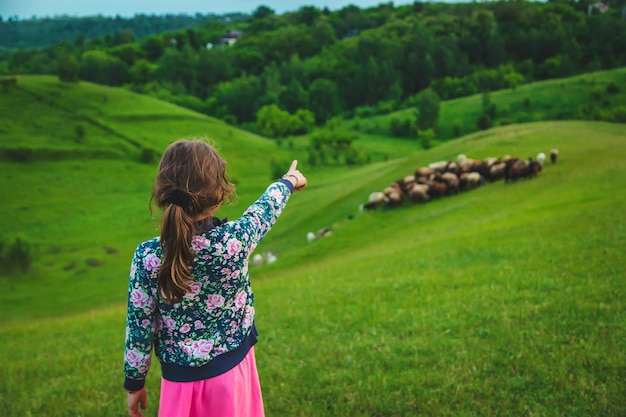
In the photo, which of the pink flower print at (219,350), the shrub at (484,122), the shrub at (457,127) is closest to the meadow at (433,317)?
the pink flower print at (219,350)

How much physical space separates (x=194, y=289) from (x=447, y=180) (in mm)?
24014

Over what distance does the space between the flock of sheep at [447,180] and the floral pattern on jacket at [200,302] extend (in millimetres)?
22724

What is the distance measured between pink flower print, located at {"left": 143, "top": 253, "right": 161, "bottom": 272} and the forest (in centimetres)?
7640

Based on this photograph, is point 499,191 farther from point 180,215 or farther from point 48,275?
point 48,275

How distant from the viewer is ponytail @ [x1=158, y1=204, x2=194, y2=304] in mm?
3303

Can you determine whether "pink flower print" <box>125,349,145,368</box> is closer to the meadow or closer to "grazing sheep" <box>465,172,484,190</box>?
the meadow

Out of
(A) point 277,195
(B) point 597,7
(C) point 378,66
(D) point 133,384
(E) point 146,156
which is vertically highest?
(B) point 597,7

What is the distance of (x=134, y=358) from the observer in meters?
3.63

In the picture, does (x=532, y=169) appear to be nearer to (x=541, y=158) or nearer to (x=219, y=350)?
(x=541, y=158)

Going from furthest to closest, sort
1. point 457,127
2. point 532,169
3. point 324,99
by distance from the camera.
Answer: point 324,99 < point 457,127 < point 532,169

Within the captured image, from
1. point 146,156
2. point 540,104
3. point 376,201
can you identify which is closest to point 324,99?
point 540,104

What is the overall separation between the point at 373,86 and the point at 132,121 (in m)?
54.8

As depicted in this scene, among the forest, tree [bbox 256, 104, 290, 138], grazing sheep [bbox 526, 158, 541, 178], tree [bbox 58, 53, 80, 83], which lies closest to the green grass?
the forest

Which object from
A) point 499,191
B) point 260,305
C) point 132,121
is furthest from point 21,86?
point 260,305
